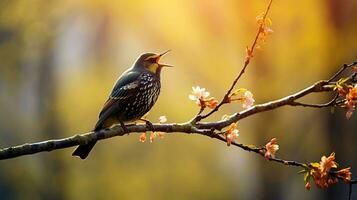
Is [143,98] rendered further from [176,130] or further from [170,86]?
[170,86]

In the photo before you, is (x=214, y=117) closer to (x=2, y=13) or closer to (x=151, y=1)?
(x=151, y=1)

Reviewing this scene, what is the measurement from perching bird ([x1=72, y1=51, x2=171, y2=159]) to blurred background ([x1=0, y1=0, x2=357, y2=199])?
3.79 m

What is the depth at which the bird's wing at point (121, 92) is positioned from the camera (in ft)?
7.19

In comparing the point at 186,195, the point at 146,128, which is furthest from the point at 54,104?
the point at 146,128

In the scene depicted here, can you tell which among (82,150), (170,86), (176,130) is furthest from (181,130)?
(170,86)

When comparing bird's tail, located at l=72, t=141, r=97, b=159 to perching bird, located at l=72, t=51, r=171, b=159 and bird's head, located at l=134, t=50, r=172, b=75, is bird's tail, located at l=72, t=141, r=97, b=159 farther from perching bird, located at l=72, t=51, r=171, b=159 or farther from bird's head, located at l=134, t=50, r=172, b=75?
bird's head, located at l=134, t=50, r=172, b=75

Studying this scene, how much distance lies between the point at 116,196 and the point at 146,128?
6.90 meters

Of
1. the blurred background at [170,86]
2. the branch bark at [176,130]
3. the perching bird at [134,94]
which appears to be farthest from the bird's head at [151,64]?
the blurred background at [170,86]

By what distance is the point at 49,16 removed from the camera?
770cm

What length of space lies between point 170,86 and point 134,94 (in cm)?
570

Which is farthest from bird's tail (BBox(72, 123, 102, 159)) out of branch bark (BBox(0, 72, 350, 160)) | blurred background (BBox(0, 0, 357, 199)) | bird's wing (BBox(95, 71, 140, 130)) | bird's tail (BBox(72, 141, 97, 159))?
blurred background (BBox(0, 0, 357, 199))

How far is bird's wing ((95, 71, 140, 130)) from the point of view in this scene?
219cm

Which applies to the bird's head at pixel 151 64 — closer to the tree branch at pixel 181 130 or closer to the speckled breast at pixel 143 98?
the speckled breast at pixel 143 98

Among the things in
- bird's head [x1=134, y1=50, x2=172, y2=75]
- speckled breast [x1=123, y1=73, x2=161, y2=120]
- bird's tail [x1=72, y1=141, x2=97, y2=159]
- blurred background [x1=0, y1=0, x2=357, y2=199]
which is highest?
blurred background [x1=0, y1=0, x2=357, y2=199]
